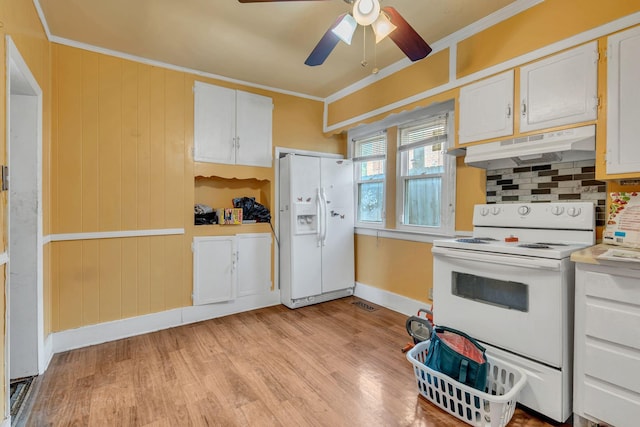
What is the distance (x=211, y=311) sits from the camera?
3.41 m

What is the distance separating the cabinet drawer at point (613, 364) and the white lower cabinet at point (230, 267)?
116 inches

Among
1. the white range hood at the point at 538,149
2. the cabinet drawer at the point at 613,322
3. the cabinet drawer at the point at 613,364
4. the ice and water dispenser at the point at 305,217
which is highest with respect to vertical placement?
the white range hood at the point at 538,149

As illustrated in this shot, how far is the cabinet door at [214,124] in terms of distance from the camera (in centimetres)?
333

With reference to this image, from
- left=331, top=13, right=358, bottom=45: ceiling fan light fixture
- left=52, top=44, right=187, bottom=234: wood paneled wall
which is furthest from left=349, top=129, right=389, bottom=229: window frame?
left=52, top=44, right=187, bottom=234: wood paneled wall

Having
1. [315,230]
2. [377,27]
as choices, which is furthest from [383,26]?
[315,230]

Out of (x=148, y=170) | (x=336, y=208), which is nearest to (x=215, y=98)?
(x=148, y=170)

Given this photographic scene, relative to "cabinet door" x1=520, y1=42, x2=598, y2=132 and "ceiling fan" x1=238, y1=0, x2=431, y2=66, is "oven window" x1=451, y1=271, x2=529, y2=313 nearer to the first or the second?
"cabinet door" x1=520, y1=42, x2=598, y2=132

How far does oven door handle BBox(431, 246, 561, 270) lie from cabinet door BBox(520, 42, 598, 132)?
900 mm

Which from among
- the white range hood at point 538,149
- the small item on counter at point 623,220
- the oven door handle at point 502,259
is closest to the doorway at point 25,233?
the oven door handle at point 502,259

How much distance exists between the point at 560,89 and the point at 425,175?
1.41 metres

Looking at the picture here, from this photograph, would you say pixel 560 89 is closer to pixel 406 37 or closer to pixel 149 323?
pixel 406 37

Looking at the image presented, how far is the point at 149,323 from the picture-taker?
3.07 m

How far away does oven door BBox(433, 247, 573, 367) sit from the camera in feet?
5.51

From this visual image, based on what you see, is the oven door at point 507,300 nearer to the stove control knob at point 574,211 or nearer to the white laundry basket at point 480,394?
the white laundry basket at point 480,394
